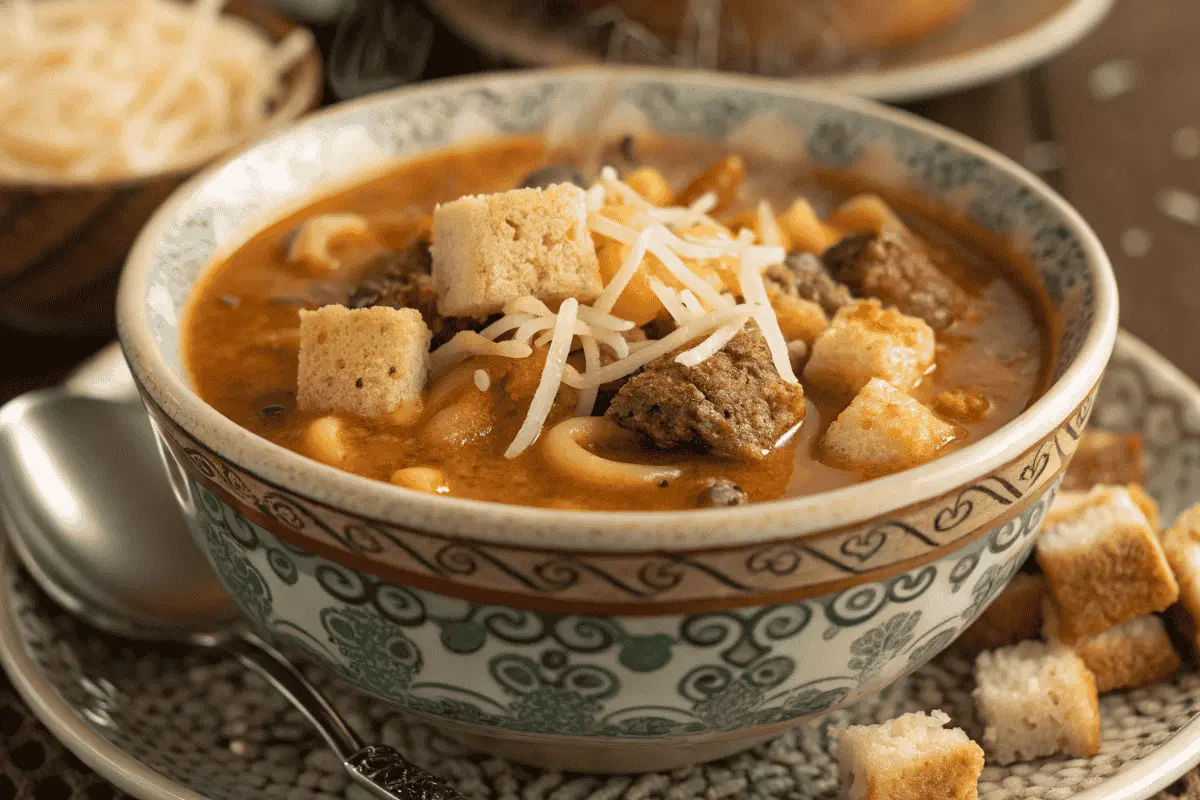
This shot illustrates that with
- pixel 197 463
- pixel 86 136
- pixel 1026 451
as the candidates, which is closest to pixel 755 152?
pixel 1026 451

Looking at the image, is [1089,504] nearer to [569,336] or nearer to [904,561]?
[904,561]

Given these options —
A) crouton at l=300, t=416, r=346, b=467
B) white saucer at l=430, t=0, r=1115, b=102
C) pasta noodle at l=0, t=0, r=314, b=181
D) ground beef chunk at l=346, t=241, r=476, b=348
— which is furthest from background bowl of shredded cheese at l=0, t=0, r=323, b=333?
crouton at l=300, t=416, r=346, b=467

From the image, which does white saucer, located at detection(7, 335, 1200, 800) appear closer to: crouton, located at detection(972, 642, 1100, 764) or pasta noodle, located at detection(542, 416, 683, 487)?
crouton, located at detection(972, 642, 1100, 764)

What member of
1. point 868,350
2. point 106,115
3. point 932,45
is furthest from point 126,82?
point 868,350

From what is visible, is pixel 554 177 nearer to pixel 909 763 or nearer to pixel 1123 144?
pixel 909 763

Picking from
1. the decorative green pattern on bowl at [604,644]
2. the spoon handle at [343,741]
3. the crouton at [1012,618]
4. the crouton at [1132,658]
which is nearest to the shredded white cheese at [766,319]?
the decorative green pattern on bowl at [604,644]

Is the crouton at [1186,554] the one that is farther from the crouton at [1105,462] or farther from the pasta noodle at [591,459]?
the pasta noodle at [591,459]
